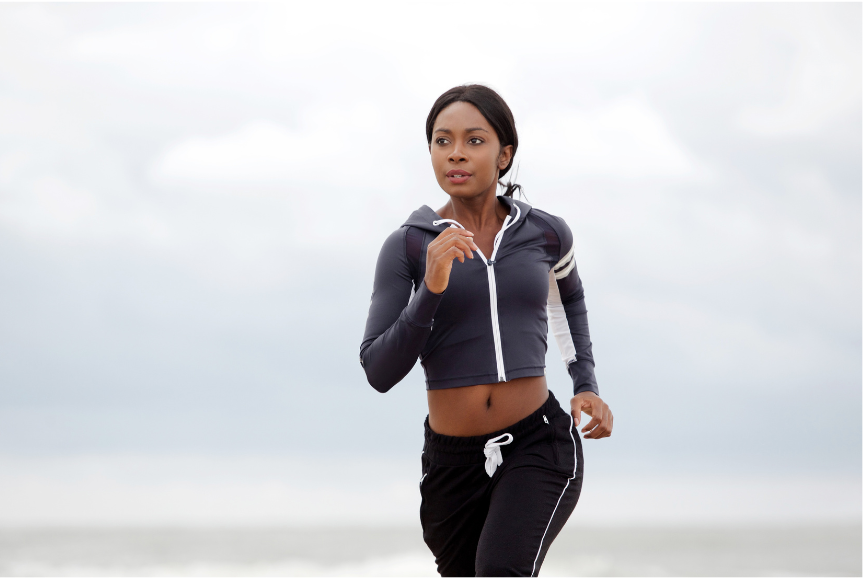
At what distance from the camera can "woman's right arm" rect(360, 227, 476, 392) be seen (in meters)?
2.54

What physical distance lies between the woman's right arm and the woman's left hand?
0.66 metres

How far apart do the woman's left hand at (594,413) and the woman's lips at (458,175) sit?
2.64 feet

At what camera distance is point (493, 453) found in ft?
9.30

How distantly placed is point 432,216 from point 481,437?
28.7 inches

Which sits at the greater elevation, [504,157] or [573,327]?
[504,157]

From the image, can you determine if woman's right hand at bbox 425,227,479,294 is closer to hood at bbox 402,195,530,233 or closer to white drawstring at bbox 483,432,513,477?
hood at bbox 402,195,530,233

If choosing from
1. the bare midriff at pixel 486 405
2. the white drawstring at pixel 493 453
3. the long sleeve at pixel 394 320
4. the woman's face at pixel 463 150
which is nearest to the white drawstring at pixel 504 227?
the woman's face at pixel 463 150

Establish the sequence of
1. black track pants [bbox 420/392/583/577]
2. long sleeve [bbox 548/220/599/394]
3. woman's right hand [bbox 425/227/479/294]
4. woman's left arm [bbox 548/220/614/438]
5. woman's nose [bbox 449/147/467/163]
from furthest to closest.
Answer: long sleeve [bbox 548/220/599/394] → woman's left arm [bbox 548/220/614/438] → woman's nose [bbox 449/147/467/163] → black track pants [bbox 420/392/583/577] → woman's right hand [bbox 425/227/479/294]

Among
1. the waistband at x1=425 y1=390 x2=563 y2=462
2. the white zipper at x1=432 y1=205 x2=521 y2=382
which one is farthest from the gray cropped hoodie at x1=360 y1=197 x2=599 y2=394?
the waistband at x1=425 y1=390 x2=563 y2=462

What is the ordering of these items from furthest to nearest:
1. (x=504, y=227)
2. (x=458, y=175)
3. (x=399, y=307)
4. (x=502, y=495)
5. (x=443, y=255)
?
(x=504, y=227) → (x=458, y=175) → (x=399, y=307) → (x=502, y=495) → (x=443, y=255)

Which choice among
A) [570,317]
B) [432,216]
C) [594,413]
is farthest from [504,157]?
[594,413]

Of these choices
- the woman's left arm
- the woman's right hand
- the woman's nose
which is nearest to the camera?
the woman's right hand

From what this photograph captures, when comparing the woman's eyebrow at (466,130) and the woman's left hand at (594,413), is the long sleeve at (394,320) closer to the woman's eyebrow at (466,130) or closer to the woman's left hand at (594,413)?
the woman's eyebrow at (466,130)

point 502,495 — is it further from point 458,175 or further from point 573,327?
point 458,175
